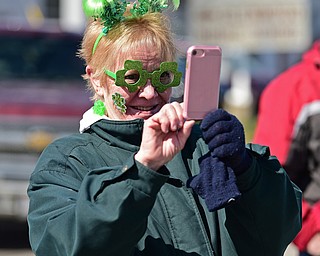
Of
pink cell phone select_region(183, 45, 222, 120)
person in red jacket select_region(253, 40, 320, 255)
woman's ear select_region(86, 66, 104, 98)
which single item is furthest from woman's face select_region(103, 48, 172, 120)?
person in red jacket select_region(253, 40, 320, 255)

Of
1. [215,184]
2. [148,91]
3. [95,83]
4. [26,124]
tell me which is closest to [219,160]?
[215,184]

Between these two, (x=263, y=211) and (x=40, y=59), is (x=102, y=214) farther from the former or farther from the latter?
(x=40, y=59)

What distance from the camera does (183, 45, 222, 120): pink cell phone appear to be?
8.53 feet

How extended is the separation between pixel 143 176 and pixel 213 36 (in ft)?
49.2

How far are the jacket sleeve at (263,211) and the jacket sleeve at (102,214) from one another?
0.34m

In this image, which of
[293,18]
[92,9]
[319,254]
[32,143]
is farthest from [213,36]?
[92,9]

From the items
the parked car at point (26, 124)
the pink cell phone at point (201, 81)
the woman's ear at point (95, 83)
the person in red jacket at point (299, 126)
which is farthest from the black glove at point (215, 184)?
the parked car at point (26, 124)

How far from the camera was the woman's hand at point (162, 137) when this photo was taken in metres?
2.53

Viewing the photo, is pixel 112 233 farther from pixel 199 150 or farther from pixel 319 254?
pixel 319 254

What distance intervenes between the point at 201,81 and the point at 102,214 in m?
0.43

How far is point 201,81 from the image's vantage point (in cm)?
263

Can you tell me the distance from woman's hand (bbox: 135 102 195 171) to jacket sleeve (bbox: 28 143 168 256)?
30 mm

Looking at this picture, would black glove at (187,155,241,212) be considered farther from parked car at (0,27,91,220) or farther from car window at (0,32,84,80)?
car window at (0,32,84,80)

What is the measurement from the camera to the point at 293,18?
1730 cm
